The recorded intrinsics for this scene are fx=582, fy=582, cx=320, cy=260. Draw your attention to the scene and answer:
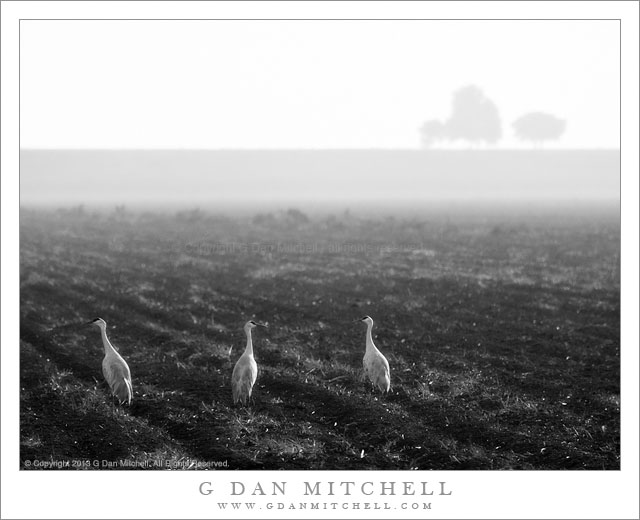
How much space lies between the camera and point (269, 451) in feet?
26.0

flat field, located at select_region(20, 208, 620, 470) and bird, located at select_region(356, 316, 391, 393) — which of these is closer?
flat field, located at select_region(20, 208, 620, 470)

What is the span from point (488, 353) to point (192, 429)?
642 centimetres

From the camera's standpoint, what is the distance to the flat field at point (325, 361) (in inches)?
317

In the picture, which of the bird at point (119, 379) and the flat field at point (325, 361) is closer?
the flat field at point (325, 361)

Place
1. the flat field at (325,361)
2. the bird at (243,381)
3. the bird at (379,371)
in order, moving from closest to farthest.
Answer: the flat field at (325,361)
the bird at (243,381)
the bird at (379,371)

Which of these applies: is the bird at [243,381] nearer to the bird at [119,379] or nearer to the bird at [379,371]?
the bird at [119,379]

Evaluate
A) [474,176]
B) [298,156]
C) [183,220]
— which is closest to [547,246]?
[183,220]

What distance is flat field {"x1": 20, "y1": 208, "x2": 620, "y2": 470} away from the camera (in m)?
8.05

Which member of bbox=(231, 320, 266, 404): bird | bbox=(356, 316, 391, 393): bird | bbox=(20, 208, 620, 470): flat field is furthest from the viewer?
bbox=(356, 316, 391, 393): bird

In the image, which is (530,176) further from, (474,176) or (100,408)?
(100,408)

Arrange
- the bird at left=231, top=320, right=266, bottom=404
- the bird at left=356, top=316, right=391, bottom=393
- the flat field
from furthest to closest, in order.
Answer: the bird at left=356, top=316, right=391, bottom=393 → the bird at left=231, top=320, right=266, bottom=404 → the flat field

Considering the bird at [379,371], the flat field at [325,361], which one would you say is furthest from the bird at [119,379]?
the bird at [379,371]

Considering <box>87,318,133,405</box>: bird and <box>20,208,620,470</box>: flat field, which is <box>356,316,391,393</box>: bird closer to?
<box>20,208,620,470</box>: flat field

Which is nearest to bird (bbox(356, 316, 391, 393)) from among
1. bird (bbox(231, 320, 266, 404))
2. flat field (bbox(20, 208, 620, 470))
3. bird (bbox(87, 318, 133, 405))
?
flat field (bbox(20, 208, 620, 470))
